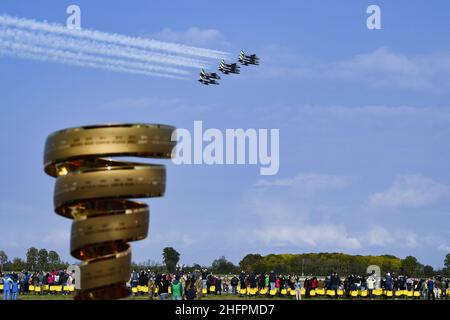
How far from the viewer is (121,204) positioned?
Result: 40.8 meters

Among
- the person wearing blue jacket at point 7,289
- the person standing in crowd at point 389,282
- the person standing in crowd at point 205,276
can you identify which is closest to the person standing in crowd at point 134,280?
the person standing in crowd at point 205,276

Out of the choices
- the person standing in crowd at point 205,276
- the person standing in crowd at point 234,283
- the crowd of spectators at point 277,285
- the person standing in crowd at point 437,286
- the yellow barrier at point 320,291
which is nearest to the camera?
the person standing in crowd at point 437,286

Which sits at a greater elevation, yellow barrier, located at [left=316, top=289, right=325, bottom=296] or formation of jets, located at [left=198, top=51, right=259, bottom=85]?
formation of jets, located at [left=198, top=51, right=259, bottom=85]

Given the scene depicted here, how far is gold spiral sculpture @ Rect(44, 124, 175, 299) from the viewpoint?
36.9 meters

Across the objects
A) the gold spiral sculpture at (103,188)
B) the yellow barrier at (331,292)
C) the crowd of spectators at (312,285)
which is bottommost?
the yellow barrier at (331,292)

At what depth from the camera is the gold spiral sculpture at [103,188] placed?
36.9 m

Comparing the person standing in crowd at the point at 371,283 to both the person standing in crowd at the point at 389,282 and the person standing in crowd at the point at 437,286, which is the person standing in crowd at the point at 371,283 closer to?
the person standing in crowd at the point at 389,282

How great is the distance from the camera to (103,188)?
37.1 meters

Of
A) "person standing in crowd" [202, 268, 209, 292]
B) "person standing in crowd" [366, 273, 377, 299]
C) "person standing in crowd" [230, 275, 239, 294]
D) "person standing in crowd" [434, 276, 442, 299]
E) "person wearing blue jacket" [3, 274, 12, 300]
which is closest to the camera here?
"person wearing blue jacket" [3, 274, 12, 300]

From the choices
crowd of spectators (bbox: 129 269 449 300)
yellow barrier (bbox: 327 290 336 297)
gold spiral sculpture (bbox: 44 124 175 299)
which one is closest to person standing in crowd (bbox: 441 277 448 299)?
crowd of spectators (bbox: 129 269 449 300)

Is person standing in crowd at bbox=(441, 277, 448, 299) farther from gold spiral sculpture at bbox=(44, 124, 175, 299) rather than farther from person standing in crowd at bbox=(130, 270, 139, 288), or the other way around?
gold spiral sculpture at bbox=(44, 124, 175, 299)

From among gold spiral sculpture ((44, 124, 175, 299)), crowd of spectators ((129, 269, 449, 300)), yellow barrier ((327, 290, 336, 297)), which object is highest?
gold spiral sculpture ((44, 124, 175, 299))
